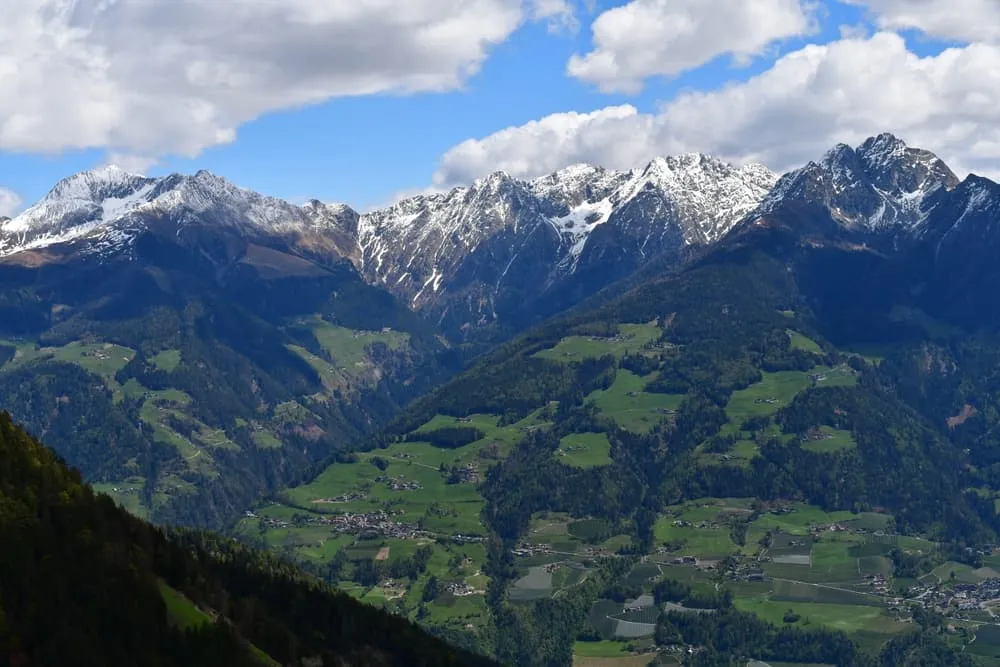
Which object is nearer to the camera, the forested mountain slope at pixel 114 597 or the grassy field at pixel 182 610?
the forested mountain slope at pixel 114 597

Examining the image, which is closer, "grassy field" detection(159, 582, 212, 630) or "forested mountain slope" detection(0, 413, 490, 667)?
"forested mountain slope" detection(0, 413, 490, 667)

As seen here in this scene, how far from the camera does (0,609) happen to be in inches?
4783

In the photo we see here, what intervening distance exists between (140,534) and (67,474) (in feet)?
38.3

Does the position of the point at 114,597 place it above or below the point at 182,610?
above

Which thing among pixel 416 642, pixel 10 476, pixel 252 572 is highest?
pixel 10 476

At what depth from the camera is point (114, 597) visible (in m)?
133

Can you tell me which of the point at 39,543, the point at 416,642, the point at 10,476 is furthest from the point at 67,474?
the point at 416,642

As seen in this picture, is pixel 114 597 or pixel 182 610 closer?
pixel 114 597

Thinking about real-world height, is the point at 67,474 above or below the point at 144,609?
above

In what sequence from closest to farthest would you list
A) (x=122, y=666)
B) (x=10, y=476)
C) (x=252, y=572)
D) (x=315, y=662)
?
(x=122, y=666) → (x=10, y=476) → (x=315, y=662) → (x=252, y=572)

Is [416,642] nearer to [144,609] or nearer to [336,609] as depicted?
[336,609]

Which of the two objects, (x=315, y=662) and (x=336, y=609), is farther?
(x=336, y=609)

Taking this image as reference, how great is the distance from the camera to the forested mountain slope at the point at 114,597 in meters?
125

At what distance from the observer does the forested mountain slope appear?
124750mm
